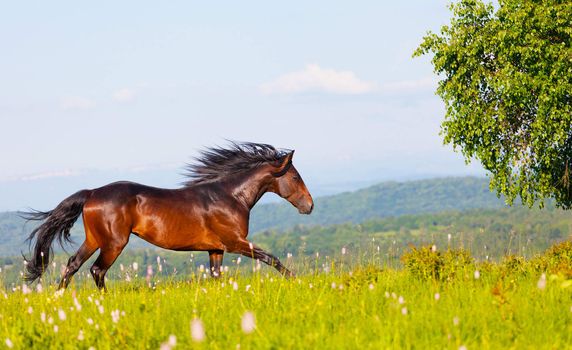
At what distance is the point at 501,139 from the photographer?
30.9m

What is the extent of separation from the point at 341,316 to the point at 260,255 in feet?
15.1

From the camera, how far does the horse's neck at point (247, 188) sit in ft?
47.6

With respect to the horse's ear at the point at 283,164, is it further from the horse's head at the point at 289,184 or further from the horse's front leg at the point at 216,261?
the horse's front leg at the point at 216,261

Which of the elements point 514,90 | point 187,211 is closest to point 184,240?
point 187,211

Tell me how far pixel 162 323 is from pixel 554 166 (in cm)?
2583

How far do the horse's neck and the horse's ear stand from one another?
1.20 ft

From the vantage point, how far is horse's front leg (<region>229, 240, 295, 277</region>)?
12853 mm

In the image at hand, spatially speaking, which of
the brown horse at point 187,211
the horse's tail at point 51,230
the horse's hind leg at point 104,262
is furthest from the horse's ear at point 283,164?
the horse's tail at point 51,230

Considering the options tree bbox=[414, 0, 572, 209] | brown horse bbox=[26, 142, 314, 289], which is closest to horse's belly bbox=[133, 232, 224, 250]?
brown horse bbox=[26, 142, 314, 289]

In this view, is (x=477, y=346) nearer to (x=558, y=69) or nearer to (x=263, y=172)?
(x=263, y=172)

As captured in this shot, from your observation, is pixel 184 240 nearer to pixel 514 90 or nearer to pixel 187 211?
pixel 187 211

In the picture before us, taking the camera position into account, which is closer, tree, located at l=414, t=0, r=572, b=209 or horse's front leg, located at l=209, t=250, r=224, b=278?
horse's front leg, located at l=209, t=250, r=224, b=278

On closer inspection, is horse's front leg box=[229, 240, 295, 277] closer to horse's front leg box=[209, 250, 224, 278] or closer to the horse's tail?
horse's front leg box=[209, 250, 224, 278]

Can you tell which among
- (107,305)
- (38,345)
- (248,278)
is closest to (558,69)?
(248,278)
